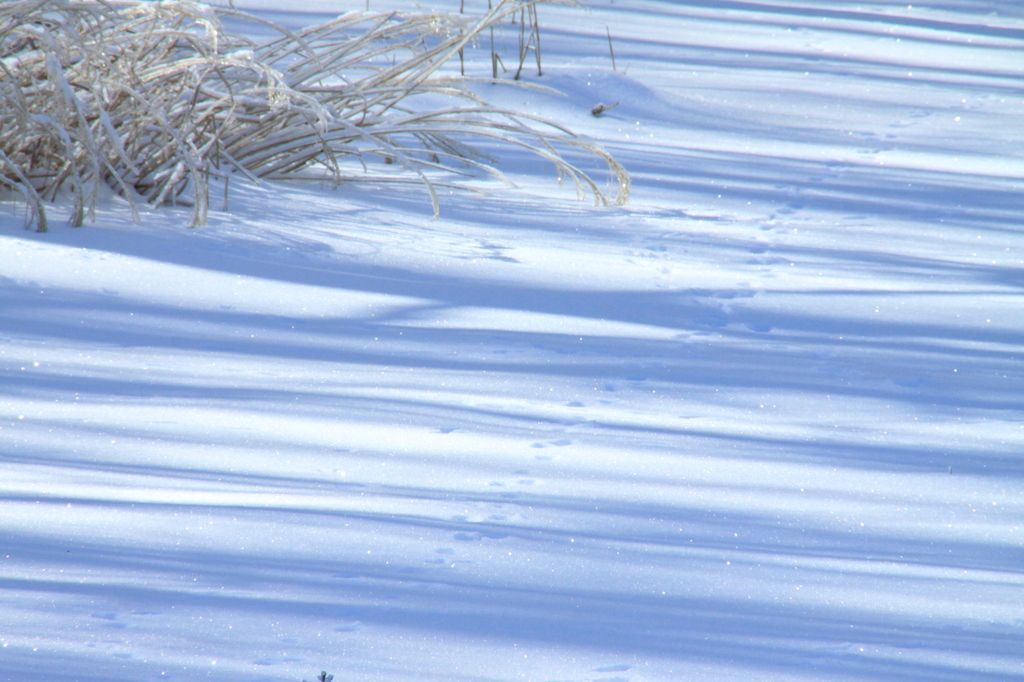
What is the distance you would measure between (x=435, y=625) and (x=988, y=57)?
4.61m

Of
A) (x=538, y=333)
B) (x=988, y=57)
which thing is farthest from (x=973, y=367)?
(x=988, y=57)

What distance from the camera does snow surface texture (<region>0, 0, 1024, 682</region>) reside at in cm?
92

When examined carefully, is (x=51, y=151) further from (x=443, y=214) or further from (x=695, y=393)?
(x=695, y=393)

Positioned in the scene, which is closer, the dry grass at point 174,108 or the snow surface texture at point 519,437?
the snow surface texture at point 519,437

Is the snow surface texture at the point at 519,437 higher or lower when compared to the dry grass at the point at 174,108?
lower

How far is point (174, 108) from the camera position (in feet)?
7.50

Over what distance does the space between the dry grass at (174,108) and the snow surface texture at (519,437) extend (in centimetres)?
12

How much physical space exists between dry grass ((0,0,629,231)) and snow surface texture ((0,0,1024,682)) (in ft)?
0.39

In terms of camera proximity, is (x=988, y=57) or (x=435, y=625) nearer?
(x=435, y=625)

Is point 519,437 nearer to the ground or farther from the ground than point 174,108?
nearer to the ground

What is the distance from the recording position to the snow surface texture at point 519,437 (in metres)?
0.92

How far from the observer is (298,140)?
247cm

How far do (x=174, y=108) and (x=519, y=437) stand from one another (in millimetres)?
1405

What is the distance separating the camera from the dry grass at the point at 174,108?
6.41ft
